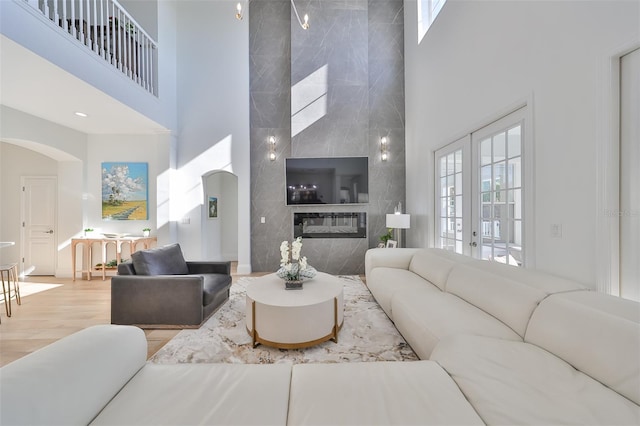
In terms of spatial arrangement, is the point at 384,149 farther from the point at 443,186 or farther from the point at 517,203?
the point at 517,203

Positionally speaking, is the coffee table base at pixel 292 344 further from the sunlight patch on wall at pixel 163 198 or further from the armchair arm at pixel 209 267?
the sunlight patch on wall at pixel 163 198

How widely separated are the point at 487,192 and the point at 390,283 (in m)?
1.54

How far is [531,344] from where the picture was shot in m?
1.59

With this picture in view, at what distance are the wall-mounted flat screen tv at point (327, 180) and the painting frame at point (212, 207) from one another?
219 centimetres

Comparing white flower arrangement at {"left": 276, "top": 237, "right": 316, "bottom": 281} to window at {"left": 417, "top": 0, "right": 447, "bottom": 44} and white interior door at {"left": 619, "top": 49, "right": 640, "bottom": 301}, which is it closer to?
white interior door at {"left": 619, "top": 49, "right": 640, "bottom": 301}

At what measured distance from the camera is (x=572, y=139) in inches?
77.9

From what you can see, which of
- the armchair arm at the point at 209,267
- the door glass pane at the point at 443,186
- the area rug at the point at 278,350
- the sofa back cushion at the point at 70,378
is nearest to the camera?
the sofa back cushion at the point at 70,378

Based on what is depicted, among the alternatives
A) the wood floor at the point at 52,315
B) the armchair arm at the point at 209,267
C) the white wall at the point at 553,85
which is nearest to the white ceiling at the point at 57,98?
the armchair arm at the point at 209,267

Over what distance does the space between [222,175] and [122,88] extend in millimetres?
3058

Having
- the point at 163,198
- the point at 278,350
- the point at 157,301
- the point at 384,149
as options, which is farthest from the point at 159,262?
the point at 384,149

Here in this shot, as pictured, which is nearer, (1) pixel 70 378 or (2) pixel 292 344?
(1) pixel 70 378

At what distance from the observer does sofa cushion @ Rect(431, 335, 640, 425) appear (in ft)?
3.30

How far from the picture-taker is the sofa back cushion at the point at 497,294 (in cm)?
175

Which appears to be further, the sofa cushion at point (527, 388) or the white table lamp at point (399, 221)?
the white table lamp at point (399, 221)
